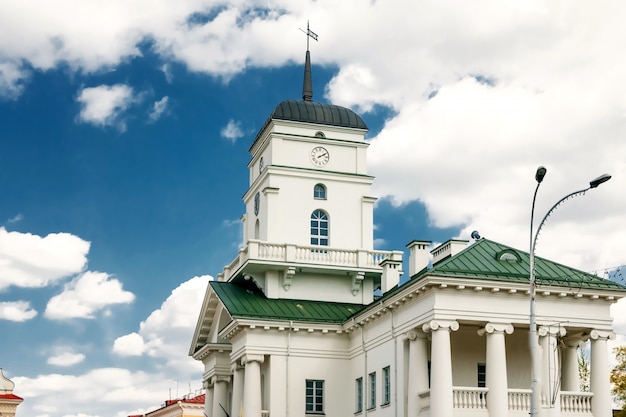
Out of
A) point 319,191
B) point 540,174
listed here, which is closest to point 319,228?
point 319,191

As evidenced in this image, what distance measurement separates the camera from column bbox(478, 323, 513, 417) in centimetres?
3512

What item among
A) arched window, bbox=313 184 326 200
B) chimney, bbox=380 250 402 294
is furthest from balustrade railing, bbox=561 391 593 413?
arched window, bbox=313 184 326 200

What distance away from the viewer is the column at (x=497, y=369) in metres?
35.1

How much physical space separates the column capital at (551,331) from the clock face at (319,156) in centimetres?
1773

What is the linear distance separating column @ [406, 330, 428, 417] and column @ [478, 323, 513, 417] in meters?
2.25

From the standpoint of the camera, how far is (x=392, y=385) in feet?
128

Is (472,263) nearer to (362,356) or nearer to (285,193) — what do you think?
(362,356)

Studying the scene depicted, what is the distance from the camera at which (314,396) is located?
44250mm

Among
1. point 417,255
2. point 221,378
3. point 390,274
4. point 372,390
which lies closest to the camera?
point 417,255

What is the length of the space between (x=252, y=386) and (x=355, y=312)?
5.85 m

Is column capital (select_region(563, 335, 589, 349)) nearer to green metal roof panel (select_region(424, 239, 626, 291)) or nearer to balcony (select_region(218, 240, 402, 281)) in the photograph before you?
green metal roof panel (select_region(424, 239, 626, 291))

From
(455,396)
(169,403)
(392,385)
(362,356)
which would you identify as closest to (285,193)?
(362,356)

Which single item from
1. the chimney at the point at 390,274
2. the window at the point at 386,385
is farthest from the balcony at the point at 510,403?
the chimney at the point at 390,274

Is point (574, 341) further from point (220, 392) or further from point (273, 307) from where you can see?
point (220, 392)
